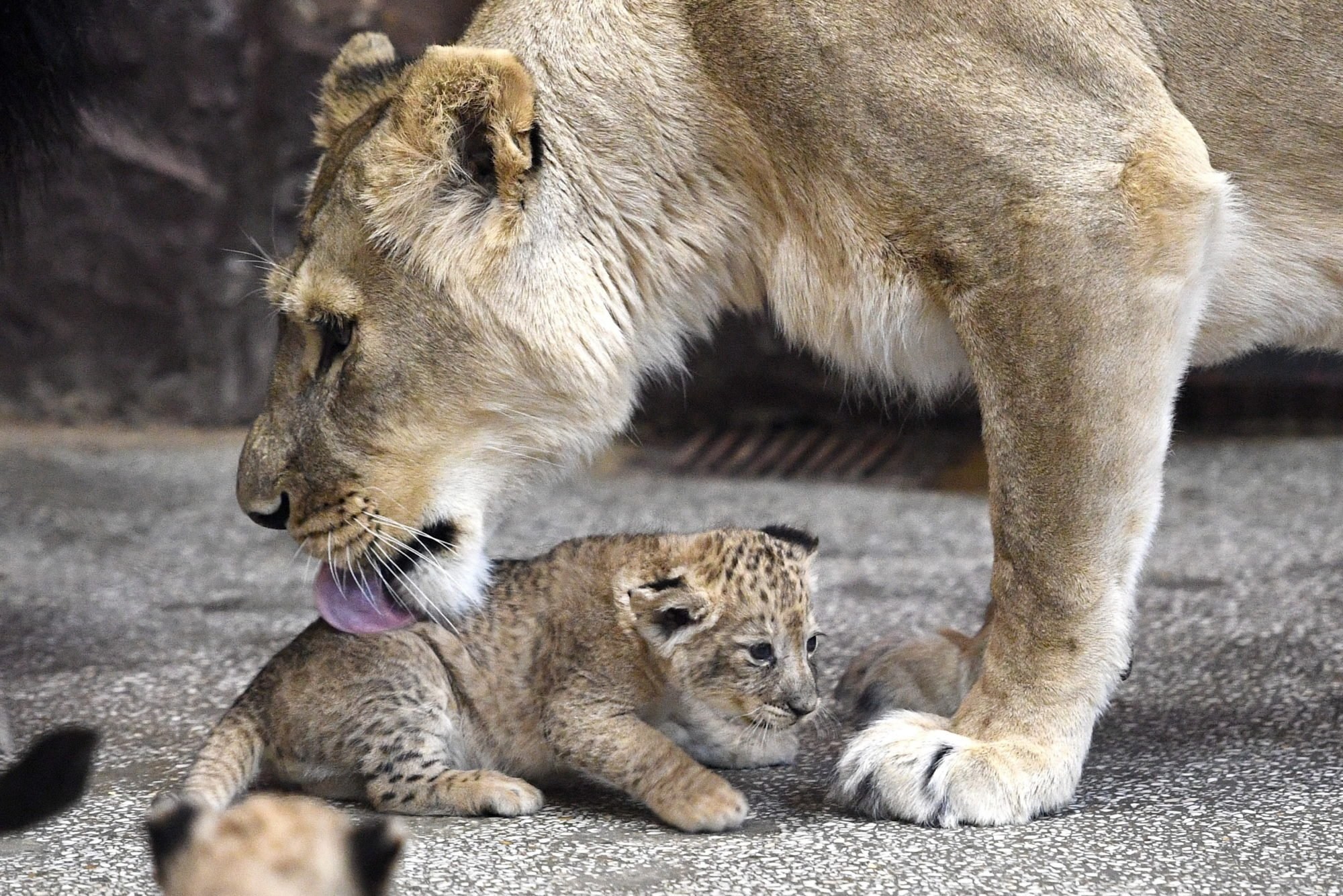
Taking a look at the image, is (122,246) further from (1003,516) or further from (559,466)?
(1003,516)

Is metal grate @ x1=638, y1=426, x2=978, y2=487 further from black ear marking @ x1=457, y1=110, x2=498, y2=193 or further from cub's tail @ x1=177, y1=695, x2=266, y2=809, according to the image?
cub's tail @ x1=177, y1=695, x2=266, y2=809

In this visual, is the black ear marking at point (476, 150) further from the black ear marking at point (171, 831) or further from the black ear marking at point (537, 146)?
the black ear marking at point (171, 831)

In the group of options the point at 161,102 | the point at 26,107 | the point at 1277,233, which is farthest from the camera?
the point at 161,102

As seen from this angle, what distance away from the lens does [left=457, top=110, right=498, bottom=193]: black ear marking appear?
2.49 meters

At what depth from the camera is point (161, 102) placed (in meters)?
5.86

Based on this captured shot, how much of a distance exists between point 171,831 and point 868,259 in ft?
4.95

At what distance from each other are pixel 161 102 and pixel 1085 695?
4572 mm

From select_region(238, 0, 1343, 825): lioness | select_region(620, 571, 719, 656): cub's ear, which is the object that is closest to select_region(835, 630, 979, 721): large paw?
select_region(238, 0, 1343, 825): lioness

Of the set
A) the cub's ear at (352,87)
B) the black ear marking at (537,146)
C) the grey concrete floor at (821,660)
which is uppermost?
the black ear marking at (537,146)

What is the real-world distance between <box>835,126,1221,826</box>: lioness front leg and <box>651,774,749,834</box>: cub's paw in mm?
187

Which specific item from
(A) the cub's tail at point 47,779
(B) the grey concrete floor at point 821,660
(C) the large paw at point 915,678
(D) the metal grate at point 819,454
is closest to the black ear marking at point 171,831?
(A) the cub's tail at point 47,779

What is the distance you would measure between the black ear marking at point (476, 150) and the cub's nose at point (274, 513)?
619 mm

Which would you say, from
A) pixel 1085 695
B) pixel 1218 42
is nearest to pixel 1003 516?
pixel 1085 695

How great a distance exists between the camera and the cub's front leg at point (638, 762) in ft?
7.62
